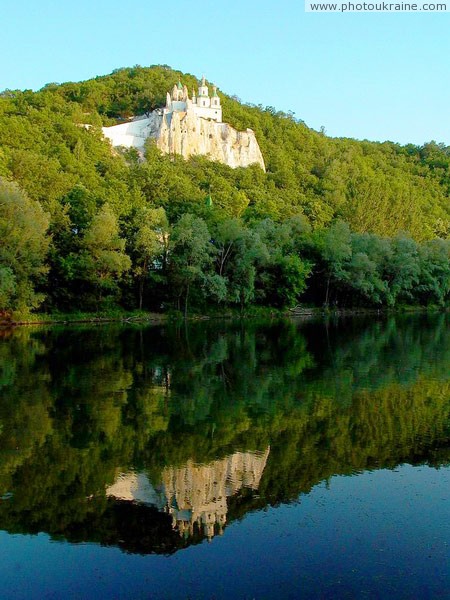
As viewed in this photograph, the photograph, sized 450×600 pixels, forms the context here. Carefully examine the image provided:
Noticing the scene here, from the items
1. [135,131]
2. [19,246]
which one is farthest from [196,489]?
[135,131]

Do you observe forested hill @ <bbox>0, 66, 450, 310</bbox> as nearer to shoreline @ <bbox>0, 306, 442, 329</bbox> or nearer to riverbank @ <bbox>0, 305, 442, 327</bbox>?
riverbank @ <bbox>0, 305, 442, 327</bbox>

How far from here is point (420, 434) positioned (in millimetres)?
13828

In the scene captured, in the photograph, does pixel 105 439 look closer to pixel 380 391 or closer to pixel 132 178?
pixel 380 391

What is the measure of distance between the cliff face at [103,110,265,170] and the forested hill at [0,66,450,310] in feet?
17.2

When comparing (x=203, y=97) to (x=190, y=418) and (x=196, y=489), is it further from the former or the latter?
(x=196, y=489)

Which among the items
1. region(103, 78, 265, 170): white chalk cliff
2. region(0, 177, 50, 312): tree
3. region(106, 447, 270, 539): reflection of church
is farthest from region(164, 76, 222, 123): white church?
region(106, 447, 270, 539): reflection of church

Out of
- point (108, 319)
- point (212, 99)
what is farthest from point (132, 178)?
point (212, 99)

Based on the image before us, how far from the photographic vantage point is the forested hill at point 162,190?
45.4m

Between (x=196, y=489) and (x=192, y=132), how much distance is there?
385 feet

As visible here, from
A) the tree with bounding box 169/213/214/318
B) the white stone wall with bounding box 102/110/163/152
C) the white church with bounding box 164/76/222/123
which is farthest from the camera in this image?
the white church with bounding box 164/76/222/123

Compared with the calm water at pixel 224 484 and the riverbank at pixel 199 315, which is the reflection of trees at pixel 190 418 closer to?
the calm water at pixel 224 484

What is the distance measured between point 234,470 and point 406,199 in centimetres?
8370

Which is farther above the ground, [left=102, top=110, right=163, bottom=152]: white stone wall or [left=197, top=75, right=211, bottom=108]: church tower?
[left=197, top=75, right=211, bottom=108]: church tower

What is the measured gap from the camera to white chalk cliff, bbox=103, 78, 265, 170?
117m
